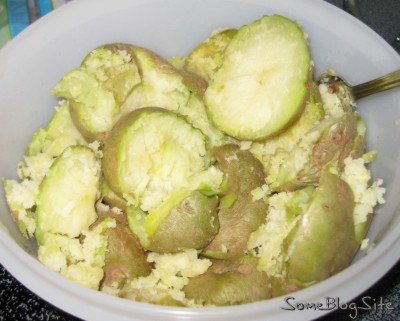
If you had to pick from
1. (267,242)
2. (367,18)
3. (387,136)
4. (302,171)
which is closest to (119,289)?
(267,242)

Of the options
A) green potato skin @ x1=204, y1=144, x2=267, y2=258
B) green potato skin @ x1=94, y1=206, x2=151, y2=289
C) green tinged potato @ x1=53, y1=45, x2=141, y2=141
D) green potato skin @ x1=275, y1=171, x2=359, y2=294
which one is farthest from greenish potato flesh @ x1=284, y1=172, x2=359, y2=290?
green tinged potato @ x1=53, y1=45, x2=141, y2=141

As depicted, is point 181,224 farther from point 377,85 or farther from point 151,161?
point 377,85

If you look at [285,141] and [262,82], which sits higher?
[262,82]

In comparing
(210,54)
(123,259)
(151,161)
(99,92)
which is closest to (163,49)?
(210,54)

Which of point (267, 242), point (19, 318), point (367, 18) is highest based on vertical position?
point (367, 18)

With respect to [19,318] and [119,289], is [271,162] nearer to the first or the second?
[119,289]

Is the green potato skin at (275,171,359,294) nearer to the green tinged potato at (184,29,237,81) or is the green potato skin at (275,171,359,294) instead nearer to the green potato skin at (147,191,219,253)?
the green potato skin at (147,191,219,253)
